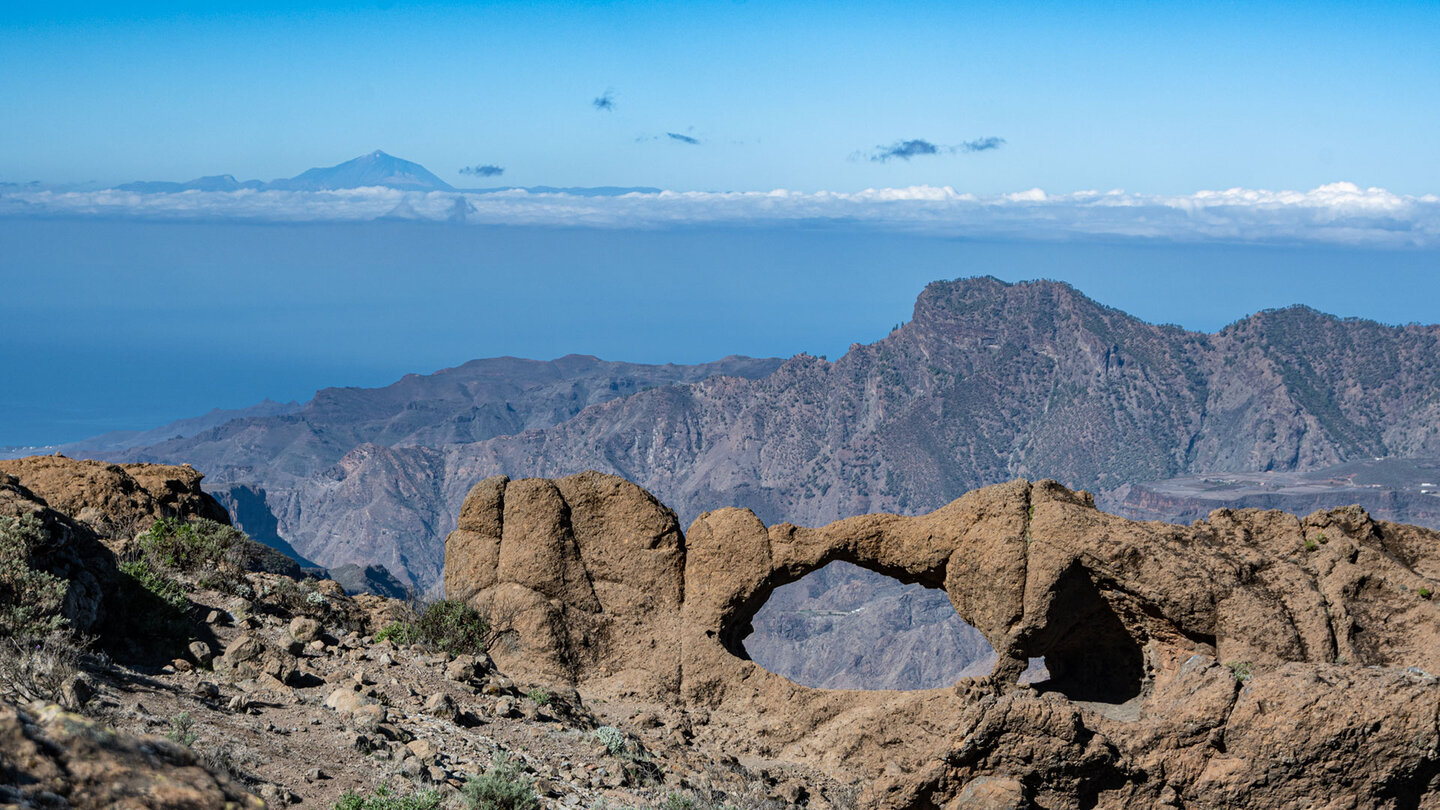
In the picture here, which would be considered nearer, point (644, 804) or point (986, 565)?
point (644, 804)

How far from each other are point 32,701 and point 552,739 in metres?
5.74

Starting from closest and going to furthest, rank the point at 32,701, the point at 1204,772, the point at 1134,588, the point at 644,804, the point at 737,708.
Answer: the point at 32,701
the point at 644,804
the point at 1204,772
the point at 1134,588
the point at 737,708

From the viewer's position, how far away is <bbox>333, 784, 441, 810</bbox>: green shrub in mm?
9125

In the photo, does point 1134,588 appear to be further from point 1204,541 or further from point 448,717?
point 448,717

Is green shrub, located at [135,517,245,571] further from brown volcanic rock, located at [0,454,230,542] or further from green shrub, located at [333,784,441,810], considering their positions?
green shrub, located at [333,784,441,810]

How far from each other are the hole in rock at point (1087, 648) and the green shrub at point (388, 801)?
952cm

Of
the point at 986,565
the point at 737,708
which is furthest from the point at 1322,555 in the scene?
the point at 737,708

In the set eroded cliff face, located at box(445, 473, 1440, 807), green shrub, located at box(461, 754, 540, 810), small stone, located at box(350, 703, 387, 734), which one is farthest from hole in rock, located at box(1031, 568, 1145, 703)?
small stone, located at box(350, 703, 387, 734)

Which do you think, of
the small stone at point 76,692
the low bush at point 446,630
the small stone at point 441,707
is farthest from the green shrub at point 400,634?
the small stone at point 76,692

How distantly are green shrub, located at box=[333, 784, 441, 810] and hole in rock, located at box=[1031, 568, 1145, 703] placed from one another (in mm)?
9517

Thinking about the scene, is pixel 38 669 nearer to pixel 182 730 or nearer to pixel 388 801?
pixel 182 730

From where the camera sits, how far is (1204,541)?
54.8 ft

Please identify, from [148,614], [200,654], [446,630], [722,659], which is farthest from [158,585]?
[722,659]

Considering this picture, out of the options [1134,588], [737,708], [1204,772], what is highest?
[1134,588]
